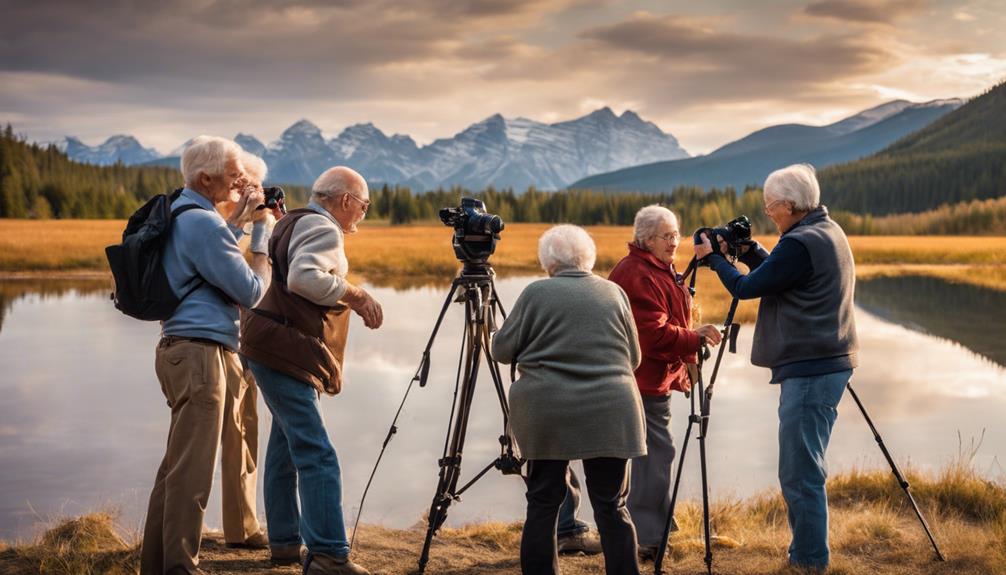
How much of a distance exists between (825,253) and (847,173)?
488 feet

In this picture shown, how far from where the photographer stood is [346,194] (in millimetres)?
4473

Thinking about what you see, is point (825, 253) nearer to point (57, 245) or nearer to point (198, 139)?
point (198, 139)

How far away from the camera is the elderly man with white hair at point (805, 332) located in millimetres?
4641

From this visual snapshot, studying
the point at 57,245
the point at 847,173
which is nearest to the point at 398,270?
the point at 57,245

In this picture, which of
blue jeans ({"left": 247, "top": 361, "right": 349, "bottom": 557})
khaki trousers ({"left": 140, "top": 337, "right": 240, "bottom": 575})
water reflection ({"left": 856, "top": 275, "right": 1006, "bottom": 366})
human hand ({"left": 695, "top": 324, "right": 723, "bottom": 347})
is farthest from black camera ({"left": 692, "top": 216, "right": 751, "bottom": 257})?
water reflection ({"left": 856, "top": 275, "right": 1006, "bottom": 366})

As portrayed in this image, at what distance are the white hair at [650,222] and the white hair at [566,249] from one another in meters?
0.91

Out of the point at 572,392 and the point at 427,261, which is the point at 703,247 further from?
the point at 427,261

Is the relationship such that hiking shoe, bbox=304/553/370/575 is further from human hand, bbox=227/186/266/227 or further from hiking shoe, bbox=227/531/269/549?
human hand, bbox=227/186/266/227

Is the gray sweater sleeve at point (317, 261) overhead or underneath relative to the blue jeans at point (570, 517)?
overhead

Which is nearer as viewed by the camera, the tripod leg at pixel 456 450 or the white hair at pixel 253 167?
the white hair at pixel 253 167

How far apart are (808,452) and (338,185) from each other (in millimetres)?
2684

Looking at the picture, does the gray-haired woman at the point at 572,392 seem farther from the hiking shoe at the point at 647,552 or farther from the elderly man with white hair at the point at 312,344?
the hiking shoe at the point at 647,552

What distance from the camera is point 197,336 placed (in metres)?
4.08

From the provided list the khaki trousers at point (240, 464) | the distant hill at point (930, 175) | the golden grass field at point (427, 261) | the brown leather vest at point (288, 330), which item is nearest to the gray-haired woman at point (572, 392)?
the brown leather vest at point (288, 330)
